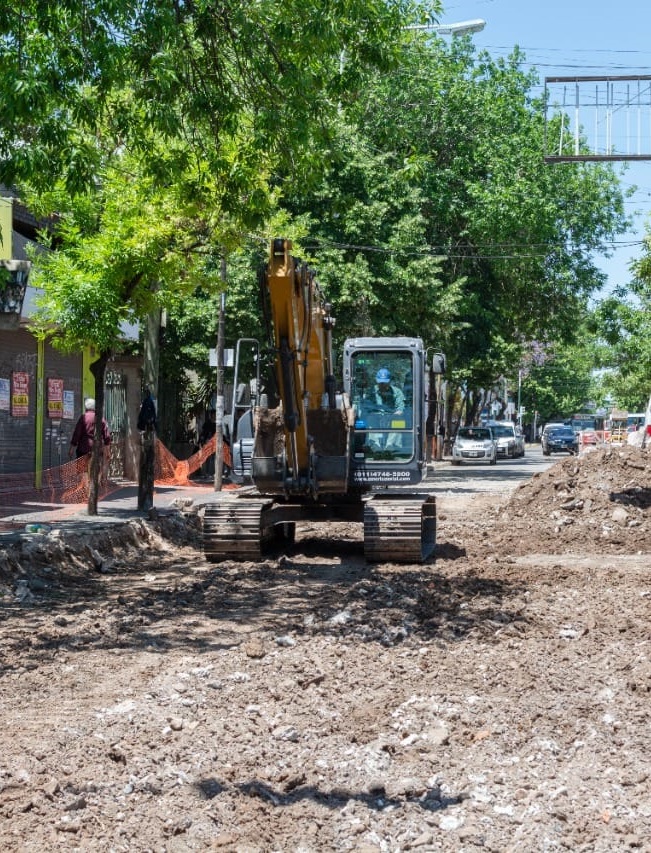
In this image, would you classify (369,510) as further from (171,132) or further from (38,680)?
→ (38,680)

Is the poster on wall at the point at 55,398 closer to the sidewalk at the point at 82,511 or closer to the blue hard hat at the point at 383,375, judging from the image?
the sidewalk at the point at 82,511

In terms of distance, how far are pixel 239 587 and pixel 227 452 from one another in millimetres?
17989

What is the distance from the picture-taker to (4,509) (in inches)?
735

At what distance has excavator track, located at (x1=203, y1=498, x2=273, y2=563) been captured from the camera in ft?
47.7

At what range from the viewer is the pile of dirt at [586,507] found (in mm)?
17328

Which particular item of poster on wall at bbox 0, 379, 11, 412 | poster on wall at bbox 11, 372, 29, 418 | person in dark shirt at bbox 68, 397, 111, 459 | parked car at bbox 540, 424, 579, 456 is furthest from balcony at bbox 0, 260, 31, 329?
parked car at bbox 540, 424, 579, 456

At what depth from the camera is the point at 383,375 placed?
15.8 m

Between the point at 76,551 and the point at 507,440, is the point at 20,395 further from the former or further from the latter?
the point at 507,440

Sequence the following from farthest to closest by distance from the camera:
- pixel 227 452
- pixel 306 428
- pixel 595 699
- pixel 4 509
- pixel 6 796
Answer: pixel 227 452 < pixel 4 509 < pixel 306 428 < pixel 595 699 < pixel 6 796

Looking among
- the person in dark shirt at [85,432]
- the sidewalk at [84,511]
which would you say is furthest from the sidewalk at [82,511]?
the person in dark shirt at [85,432]

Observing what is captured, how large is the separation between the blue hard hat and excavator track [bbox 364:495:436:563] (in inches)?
76.3

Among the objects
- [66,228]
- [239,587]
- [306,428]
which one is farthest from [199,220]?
[239,587]

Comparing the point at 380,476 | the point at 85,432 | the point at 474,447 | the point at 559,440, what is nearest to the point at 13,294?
the point at 380,476

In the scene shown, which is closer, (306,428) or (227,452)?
(306,428)
